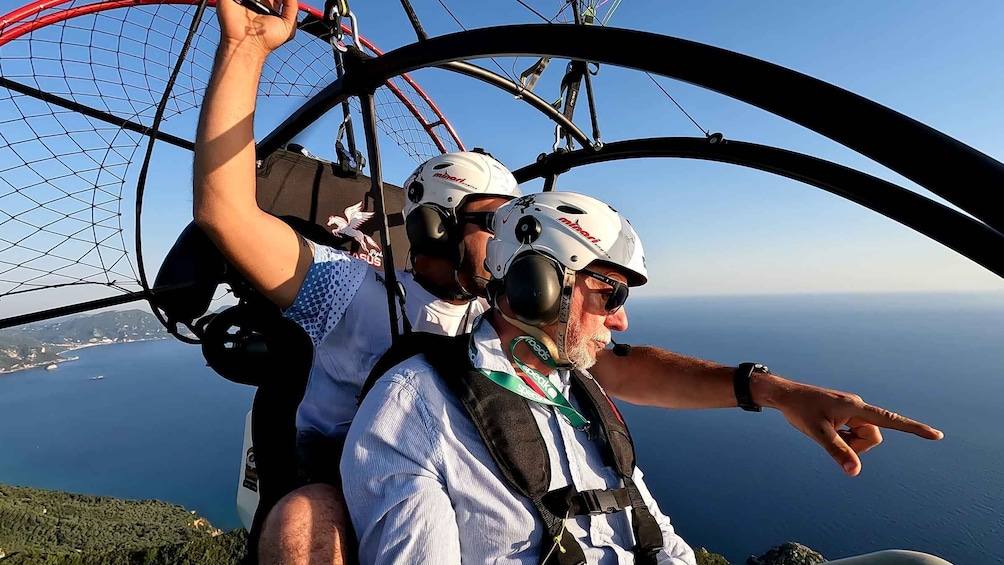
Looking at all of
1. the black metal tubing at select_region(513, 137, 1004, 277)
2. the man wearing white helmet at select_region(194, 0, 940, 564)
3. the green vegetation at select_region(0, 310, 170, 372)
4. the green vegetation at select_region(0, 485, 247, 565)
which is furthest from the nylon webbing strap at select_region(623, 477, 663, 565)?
the green vegetation at select_region(0, 310, 170, 372)

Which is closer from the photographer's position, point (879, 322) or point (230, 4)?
point (230, 4)

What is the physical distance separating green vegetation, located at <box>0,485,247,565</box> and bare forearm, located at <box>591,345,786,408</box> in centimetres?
3753

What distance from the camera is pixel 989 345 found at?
352ft

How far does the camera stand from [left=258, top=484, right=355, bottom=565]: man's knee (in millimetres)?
1244

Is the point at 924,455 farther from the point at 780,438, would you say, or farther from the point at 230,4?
the point at 230,4

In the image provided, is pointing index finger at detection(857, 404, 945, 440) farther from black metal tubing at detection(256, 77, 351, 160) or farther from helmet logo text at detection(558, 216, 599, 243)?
black metal tubing at detection(256, 77, 351, 160)

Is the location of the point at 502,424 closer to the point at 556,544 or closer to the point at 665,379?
the point at 556,544

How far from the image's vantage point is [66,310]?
2.12 meters

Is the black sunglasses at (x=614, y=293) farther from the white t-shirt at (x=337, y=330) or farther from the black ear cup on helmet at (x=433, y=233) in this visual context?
the white t-shirt at (x=337, y=330)

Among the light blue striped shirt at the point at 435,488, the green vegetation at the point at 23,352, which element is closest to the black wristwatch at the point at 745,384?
the light blue striped shirt at the point at 435,488

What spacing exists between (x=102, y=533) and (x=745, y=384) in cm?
5717

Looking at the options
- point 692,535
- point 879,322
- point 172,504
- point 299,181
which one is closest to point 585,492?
point 299,181

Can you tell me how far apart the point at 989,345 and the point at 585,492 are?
15369 centimetres

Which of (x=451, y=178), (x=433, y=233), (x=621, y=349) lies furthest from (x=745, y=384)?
(x=451, y=178)
